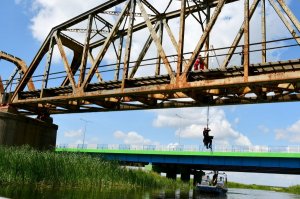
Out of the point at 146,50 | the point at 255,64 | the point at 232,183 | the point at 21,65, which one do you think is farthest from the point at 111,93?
the point at 232,183

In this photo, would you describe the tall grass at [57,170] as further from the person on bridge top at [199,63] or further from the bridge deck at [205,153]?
the bridge deck at [205,153]

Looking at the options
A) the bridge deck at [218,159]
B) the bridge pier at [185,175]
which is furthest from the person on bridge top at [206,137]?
the bridge pier at [185,175]

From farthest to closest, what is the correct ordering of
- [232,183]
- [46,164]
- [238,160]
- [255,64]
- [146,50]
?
[232,183]
[238,160]
[146,50]
[46,164]
[255,64]

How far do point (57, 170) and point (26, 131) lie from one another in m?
8.00

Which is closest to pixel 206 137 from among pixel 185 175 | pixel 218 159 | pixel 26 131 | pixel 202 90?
pixel 202 90

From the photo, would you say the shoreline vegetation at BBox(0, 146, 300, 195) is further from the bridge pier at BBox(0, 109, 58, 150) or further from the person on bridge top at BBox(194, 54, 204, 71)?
the person on bridge top at BBox(194, 54, 204, 71)

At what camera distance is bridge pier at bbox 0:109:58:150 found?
27.1 m

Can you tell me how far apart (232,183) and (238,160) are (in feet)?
171

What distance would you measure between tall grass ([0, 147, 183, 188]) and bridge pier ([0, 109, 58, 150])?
3.16 meters

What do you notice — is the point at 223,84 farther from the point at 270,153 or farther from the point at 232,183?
the point at 232,183

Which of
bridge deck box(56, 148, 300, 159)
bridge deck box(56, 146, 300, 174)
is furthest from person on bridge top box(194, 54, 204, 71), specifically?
bridge deck box(56, 148, 300, 159)

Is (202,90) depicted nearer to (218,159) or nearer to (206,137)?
(206,137)

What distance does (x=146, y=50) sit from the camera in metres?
24.5

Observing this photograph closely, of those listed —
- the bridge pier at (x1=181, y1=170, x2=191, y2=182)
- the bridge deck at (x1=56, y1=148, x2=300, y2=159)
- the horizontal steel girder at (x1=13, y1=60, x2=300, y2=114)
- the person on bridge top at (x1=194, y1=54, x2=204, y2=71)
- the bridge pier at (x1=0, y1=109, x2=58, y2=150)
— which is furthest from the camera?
the bridge pier at (x1=181, y1=170, x2=191, y2=182)
